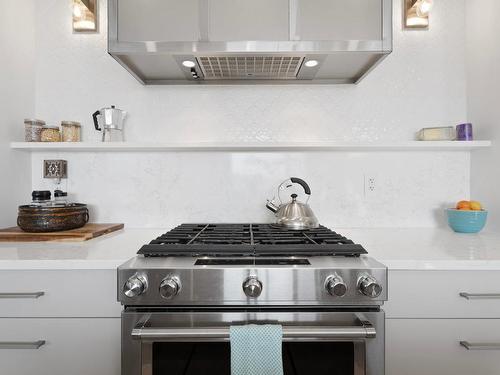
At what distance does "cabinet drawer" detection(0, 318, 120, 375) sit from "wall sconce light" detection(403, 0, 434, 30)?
2062 millimetres

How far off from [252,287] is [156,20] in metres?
1.19

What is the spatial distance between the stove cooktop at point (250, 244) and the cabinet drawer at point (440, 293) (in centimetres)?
20

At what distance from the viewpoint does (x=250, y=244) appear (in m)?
1.19

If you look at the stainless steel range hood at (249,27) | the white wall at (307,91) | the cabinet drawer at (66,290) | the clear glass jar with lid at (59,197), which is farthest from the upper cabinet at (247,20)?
the cabinet drawer at (66,290)

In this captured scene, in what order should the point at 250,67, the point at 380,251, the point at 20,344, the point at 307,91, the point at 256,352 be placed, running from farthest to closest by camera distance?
1. the point at 307,91
2. the point at 250,67
3. the point at 380,251
4. the point at 20,344
5. the point at 256,352

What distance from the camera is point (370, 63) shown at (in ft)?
5.20

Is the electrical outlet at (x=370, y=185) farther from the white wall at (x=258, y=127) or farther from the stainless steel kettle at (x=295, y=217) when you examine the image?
the stainless steel kettle at (x=295, y=217)

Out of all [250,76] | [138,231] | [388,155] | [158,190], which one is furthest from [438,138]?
[138,231]

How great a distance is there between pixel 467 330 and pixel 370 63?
3.91 feet

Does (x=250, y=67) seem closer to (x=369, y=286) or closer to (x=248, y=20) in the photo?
(x=248, y=20)

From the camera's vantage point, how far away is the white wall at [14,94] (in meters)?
1.62

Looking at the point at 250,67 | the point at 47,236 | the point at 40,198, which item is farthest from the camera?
the point at 250,67

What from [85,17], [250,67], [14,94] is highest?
[85,17]

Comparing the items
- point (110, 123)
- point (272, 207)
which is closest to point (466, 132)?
point (272, 207)
